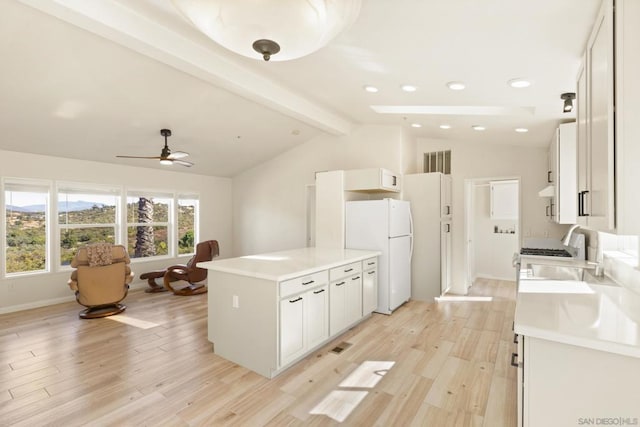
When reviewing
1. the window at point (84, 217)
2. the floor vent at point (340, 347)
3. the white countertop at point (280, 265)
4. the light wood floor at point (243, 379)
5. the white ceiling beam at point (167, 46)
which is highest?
the white ceiling beam at point (167, 46)

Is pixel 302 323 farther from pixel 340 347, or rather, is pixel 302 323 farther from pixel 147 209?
pixel 147 209

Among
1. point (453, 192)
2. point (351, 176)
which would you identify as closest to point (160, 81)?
point (351, 176)

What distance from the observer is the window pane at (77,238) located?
5309 mm

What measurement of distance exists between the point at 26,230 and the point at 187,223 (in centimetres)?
264

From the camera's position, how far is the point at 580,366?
1311 millimetres

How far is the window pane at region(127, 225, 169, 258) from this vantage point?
6.19 meters

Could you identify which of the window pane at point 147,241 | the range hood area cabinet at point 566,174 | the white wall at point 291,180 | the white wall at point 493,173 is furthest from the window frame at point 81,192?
the range hood area cabinet at point 566,174

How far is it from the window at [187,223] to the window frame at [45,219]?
217 cm

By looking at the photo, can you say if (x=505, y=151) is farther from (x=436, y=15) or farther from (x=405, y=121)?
(x=436, y=15)

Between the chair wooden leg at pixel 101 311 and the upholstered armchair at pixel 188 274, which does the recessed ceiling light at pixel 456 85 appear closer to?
the upholstered armchair at pixel 188 274

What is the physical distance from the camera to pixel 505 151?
5320 mm

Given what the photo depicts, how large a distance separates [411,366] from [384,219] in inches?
79.7

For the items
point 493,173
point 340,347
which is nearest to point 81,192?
point 340,347

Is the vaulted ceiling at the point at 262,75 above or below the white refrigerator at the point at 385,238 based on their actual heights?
above
